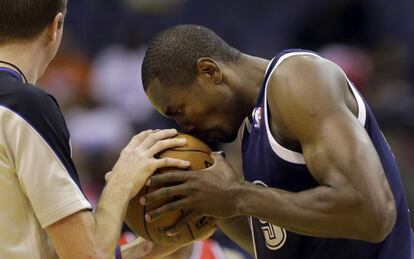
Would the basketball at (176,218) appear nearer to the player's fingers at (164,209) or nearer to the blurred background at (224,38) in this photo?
the player's fingers at (164,209)

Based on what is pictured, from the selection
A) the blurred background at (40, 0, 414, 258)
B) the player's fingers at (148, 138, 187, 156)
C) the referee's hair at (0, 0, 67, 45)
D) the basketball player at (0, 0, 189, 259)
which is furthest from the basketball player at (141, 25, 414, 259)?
the blurred background at (40, 0, 414, 258)

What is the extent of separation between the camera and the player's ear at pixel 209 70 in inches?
161

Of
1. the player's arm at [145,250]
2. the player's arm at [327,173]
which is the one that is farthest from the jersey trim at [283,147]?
the player's arm at [145,250]

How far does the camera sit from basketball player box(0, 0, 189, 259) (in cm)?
340

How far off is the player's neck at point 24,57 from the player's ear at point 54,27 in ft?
0.22

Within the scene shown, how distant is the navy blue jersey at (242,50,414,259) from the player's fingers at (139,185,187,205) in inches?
16.9

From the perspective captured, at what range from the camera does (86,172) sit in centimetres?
861

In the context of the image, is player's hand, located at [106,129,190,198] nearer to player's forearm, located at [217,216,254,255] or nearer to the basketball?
the basketball

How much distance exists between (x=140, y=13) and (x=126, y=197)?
25.8 feet

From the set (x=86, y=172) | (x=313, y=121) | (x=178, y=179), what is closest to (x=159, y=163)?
(x=178, y=179)

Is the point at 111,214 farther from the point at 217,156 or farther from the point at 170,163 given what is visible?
the point at 217,156

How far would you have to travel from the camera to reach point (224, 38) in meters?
10.7

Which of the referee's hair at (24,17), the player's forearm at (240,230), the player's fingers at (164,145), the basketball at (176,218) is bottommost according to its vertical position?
the player's forearm at (240,230)

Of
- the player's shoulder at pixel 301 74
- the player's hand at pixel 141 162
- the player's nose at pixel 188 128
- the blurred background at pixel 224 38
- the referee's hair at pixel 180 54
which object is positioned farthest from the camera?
the blurred background at pixel 224 38
